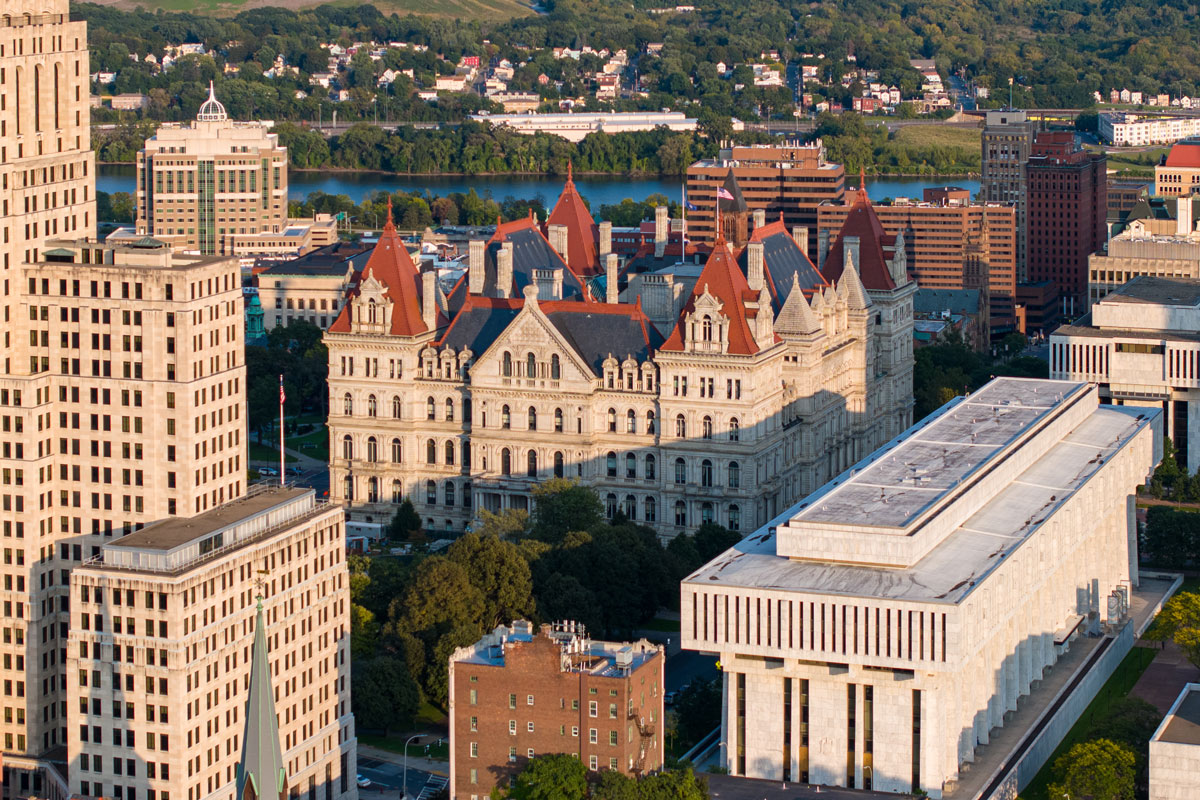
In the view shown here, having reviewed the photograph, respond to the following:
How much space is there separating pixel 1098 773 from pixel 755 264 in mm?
67874

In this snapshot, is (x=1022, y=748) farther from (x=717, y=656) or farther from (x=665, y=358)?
(x=665, y=358)

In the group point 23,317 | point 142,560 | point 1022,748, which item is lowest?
point 1022,748

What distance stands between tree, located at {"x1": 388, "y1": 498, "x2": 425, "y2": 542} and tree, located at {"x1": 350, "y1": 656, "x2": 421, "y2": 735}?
1643 inches

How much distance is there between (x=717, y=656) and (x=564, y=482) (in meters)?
27.6

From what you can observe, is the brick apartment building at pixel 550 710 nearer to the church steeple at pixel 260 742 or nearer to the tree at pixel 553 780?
the tree at pixel 553 780

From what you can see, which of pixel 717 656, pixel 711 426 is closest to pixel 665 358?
pixel 711 426

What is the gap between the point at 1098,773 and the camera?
5468 inches

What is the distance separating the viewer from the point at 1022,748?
489ft

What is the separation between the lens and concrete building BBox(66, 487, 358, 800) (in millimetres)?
131500

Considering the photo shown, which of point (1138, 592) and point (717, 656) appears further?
point (1138, 592)

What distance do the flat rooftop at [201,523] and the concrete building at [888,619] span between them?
888 inches

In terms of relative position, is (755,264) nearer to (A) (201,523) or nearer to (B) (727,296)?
(B) (727,296)

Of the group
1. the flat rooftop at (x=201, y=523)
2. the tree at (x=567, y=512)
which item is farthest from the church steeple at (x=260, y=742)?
the tree at (x=567, y=512)

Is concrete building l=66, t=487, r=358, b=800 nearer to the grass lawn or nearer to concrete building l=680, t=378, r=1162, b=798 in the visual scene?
concrete building l=680, t=378, r=1162, b=798
